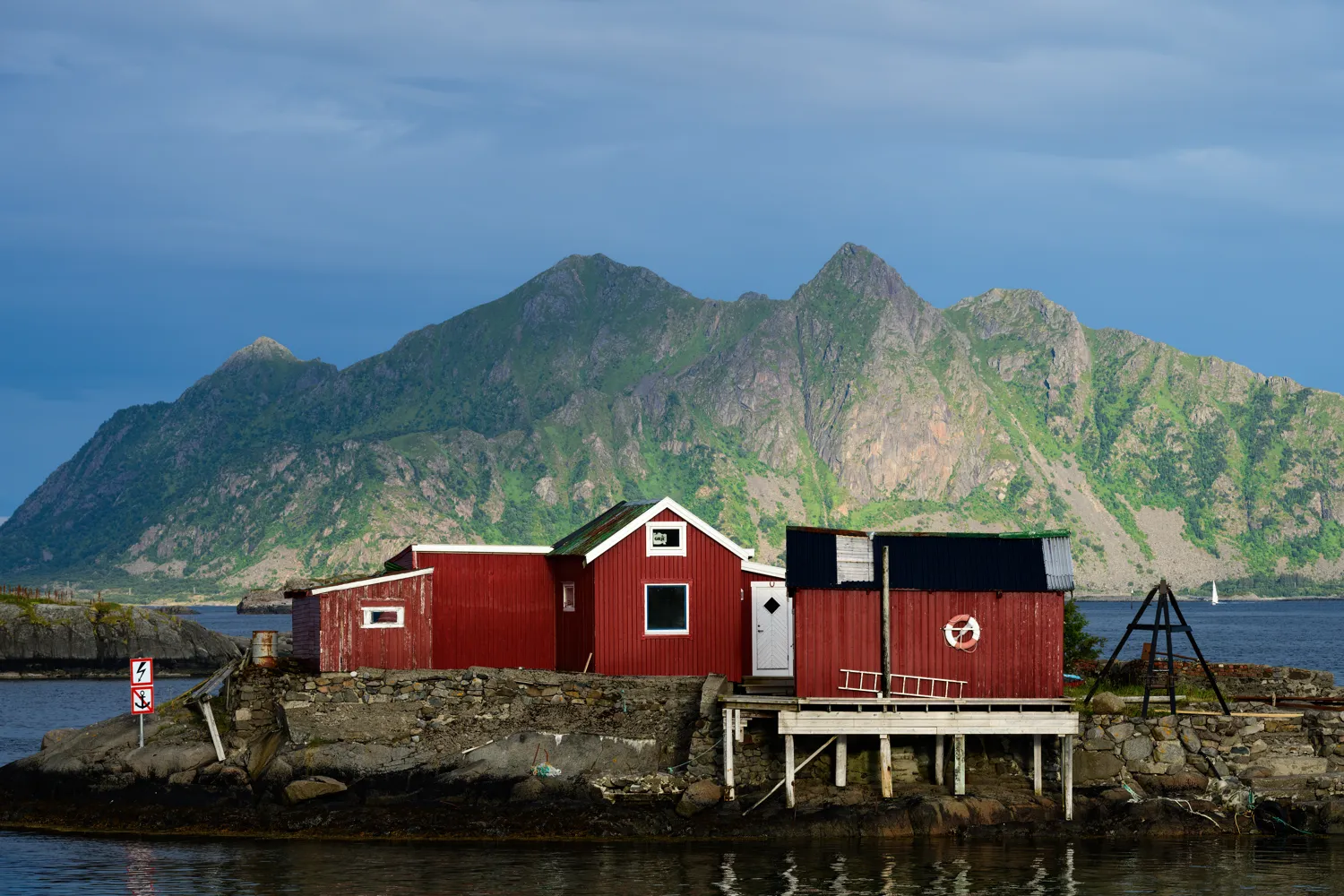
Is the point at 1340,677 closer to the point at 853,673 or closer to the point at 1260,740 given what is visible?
the point at 1260,740

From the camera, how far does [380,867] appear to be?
37.3 meters

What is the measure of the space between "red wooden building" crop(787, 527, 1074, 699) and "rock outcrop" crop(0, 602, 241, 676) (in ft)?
248

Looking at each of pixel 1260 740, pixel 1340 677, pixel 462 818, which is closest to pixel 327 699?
pixel 462 818

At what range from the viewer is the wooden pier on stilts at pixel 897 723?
1618 inches

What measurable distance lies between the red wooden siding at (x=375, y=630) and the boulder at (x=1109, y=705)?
69.9 ft

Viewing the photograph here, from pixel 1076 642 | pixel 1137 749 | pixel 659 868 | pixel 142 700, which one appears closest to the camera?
pixel 659 868

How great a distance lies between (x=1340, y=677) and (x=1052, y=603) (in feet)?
242

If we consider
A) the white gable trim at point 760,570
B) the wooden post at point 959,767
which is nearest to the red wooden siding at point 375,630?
the white gable trim at point 760,570

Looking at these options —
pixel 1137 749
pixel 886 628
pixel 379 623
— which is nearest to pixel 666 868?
pixel 886 628

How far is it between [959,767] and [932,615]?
173 inches

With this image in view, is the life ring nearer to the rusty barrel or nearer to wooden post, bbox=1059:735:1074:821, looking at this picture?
wooden post, bbox=1059:735:1074:821

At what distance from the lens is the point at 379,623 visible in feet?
158

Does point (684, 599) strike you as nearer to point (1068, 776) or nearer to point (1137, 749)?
point (1068, 776)

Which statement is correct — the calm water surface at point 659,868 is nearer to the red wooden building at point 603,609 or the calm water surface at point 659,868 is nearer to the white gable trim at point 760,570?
the red wooden building at point 603,609
